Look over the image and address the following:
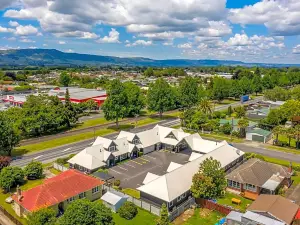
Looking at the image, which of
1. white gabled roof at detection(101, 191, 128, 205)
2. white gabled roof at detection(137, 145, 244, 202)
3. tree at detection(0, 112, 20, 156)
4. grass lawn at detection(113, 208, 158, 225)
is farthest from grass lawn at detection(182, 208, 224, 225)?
tree at detection(0, 112, 20, 156)

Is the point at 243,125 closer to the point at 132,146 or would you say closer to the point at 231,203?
the point at 132,146

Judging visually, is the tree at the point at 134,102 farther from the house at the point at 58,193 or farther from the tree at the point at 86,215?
the tree at the point at 86,215

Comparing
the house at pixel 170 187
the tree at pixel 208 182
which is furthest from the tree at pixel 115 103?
the tree at pixel 208 182

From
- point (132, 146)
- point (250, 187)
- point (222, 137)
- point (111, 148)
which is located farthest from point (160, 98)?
point (250, 187)

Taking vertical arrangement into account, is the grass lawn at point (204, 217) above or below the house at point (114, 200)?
below

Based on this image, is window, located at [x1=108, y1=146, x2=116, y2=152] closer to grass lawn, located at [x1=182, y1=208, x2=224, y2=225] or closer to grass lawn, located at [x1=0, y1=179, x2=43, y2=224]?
grass lawn, located at [x1=0, y1=179, x2=43, y2=224]

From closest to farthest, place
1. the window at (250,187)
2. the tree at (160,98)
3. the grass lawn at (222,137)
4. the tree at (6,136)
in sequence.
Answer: the window at (250,187), the tree at (6,136), the grass lawn at (222,137), the tree at (160,98)
